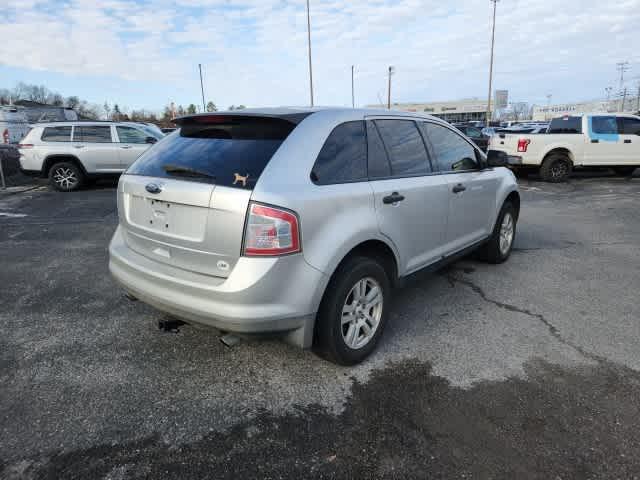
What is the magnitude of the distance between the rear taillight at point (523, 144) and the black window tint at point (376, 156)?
10.8 m

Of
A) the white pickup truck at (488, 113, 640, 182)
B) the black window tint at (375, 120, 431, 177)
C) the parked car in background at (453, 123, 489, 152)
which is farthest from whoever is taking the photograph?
the parked car in background at (453, 123, 489, 152)

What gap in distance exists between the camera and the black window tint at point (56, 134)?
11.0 m

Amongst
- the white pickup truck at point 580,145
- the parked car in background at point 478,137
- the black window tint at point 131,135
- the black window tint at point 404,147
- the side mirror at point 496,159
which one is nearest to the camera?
the black window tint at point 404,147

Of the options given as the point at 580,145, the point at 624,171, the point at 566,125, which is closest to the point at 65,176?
the point at 566,125

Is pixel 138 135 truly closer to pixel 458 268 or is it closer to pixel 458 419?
pixel 458 268

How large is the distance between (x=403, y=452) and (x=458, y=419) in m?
0.44

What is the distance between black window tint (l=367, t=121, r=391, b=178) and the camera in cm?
315

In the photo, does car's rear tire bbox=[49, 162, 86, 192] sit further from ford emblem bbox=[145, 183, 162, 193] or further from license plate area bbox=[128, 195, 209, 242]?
ford emblem bbox=[145, 183, 162, 193]

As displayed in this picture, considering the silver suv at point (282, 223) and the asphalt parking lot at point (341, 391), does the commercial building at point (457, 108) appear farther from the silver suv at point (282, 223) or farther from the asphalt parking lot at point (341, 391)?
the silver suv at point (282, 223)

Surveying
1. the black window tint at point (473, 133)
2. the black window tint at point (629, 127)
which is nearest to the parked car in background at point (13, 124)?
the black window tint at point (473, 133)

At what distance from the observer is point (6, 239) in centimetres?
652

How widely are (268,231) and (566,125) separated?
12.9 metres

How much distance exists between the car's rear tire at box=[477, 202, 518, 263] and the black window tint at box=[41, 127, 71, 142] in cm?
1037

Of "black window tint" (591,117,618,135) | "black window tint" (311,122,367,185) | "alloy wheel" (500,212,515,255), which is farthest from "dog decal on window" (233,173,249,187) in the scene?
"black window tint" (591,117,618,135)
